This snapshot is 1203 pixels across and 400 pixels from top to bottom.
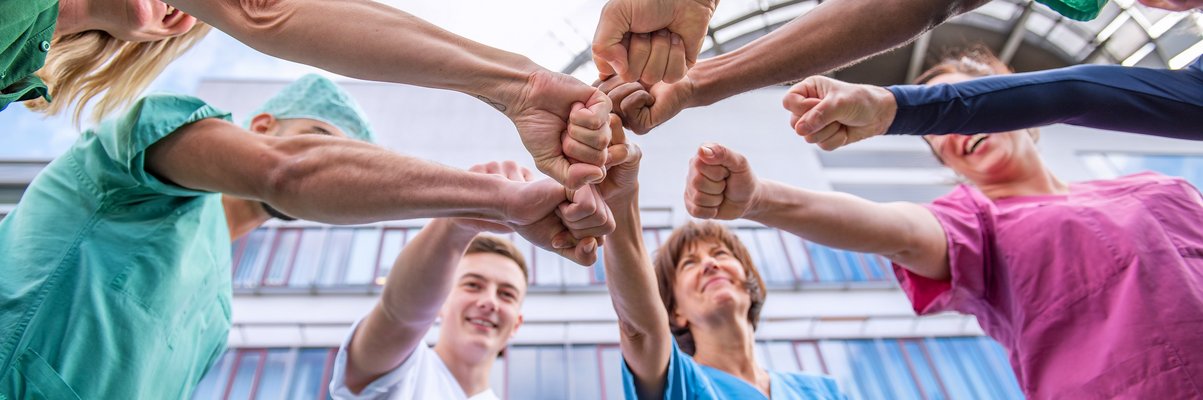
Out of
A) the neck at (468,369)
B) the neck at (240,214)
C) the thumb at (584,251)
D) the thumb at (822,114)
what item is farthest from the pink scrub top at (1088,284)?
the neck at (240,214)

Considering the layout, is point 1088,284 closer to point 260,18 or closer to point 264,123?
point 260,18

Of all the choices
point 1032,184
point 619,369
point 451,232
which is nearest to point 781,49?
point 451,232

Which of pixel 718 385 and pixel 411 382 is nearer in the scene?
pixel 718 385

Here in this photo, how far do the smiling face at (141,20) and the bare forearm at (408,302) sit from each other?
0.59 m

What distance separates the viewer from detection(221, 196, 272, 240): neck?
1649 millimetres

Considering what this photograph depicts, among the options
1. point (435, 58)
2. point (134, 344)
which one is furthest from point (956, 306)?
point (134, 344)

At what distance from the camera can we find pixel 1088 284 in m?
1.25

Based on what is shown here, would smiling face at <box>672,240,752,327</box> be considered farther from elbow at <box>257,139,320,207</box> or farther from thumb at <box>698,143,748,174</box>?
elbow at <box>257,139,320,207</box>

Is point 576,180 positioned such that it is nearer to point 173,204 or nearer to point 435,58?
point 435,58

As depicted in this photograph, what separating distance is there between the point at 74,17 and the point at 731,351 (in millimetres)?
1458

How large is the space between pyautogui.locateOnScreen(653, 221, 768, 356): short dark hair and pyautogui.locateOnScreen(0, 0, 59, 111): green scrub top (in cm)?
135

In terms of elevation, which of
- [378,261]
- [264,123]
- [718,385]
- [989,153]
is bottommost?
[718,385]

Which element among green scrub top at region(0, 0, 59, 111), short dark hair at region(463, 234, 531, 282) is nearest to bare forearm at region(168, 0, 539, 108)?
green scrub top at region(0, 0, 59, 111)

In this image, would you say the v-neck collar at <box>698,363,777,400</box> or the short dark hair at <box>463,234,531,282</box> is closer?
the v-neck collar at <box>698,363,777,400</box>
